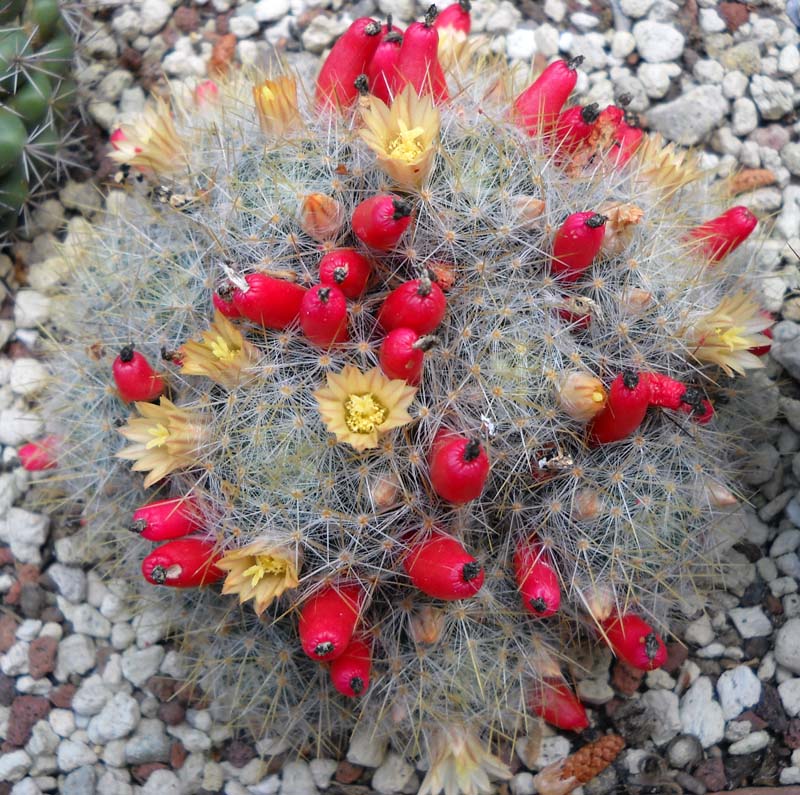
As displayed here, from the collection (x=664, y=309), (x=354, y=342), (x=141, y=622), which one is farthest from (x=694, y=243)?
(x=141, y=622)

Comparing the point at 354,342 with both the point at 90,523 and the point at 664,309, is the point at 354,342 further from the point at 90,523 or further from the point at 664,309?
the point at 90,523

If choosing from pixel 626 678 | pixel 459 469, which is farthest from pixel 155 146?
pixel 626 678

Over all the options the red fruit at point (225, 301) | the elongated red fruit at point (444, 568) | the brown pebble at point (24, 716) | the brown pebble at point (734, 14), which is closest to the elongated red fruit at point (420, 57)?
the red fruit at point (225, 301)

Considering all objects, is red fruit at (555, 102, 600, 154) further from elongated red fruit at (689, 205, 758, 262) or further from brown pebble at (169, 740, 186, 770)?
brown pebble at (169, 740, 186, 770)

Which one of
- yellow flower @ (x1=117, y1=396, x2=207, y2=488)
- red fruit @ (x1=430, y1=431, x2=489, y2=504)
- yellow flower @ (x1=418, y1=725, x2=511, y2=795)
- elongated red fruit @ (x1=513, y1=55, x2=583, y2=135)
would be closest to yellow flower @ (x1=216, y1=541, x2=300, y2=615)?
yellow flower @ (x1=117, y1=396, x2=207, y2=488)

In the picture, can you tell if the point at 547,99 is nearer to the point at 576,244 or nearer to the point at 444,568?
the point at 576,244

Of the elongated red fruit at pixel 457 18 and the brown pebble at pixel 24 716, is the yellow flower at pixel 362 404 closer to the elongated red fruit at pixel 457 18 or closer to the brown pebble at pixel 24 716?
the elongated red fruit at pixel 457 18
